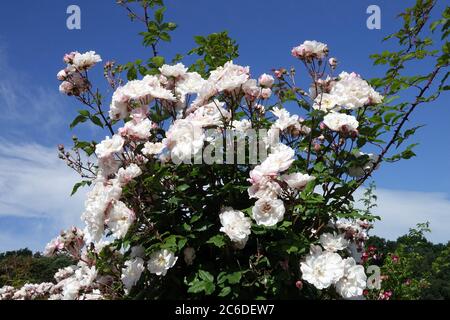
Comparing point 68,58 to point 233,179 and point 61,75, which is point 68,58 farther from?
point 233,179

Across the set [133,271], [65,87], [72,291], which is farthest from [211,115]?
[72,291]

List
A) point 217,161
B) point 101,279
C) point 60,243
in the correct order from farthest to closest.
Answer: point 60,243 → point 101,279 → point 217,161

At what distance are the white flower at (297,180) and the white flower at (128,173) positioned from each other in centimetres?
81

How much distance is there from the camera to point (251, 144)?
9.48ft

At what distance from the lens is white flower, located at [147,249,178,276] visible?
2592mm

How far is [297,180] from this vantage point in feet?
8.46

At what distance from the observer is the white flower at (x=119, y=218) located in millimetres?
2592

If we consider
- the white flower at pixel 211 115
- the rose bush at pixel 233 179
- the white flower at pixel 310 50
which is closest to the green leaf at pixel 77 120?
the rose bush at pixel 233 179

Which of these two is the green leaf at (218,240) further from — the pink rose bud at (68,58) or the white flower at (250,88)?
the pink rose bud at (68,58)

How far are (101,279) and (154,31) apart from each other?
1.91 m

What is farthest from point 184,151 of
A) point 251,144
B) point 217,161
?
point 251,144

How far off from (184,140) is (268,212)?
606 mm

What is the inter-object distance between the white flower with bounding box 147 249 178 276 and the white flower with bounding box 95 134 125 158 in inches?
24.5
